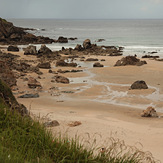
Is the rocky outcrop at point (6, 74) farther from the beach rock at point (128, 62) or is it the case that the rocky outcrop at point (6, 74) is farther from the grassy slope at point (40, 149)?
the beach rock at point (128, 62)

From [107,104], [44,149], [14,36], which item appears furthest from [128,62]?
[14,36]

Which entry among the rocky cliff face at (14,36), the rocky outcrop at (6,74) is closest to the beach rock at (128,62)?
the rocky outcrop at (6,74)

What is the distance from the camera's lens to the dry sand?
6500 mm

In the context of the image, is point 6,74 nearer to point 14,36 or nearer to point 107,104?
point 107,104

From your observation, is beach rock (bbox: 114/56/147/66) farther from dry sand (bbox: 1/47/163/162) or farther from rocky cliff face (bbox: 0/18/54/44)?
rocky cliff face (bbox: 0/18/54/44)

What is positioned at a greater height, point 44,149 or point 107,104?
point 44,149

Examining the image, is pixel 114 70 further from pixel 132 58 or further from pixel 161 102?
pixel 161 102

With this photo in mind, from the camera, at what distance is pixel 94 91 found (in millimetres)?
15344

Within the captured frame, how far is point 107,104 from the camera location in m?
12.2

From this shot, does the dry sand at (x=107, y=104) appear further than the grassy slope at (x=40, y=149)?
Yes

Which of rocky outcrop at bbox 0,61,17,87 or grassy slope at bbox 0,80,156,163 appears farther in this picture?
rocky outcrop at bbox 0,61,17,87

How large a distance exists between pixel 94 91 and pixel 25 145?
12.0m

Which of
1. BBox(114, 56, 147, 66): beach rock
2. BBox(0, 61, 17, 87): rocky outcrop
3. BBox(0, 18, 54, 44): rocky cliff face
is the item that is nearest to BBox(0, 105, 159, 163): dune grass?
BBox(0, 61, 17, 87): rocky outcrop

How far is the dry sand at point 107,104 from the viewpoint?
650 cm
